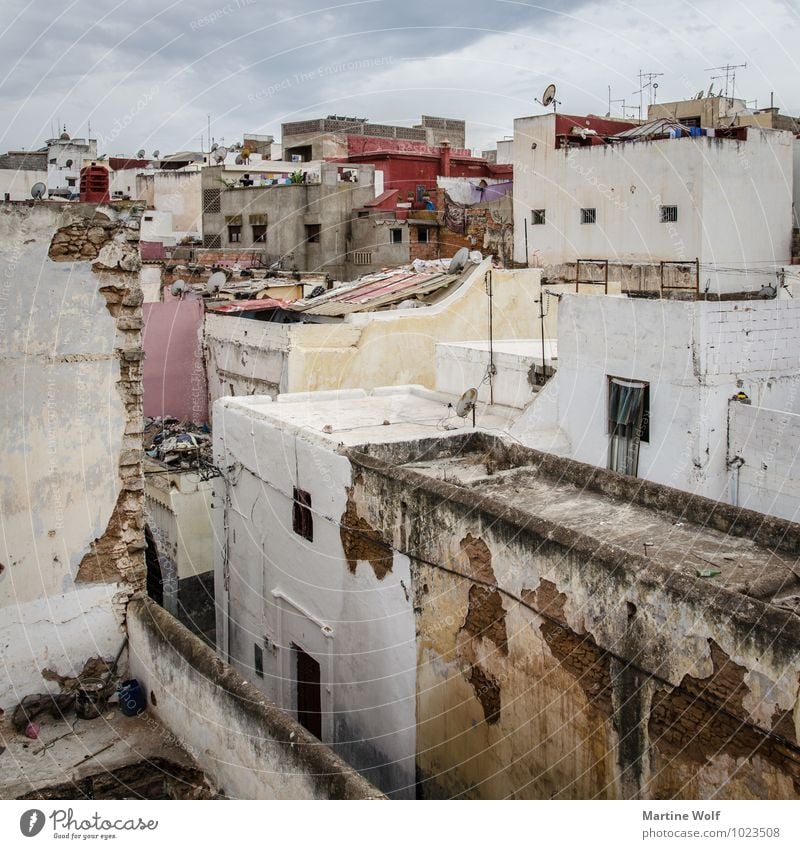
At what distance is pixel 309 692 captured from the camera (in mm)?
10820

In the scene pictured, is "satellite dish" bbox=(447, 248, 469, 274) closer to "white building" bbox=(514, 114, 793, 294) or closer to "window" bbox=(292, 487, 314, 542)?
"white building" bbox=(514, 114, 793, 294)

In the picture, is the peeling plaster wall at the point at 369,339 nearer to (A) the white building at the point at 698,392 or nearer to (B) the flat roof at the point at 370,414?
(B) the flat roof at the point at 370,414

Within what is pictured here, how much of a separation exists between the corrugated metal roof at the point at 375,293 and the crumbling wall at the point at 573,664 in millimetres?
8951

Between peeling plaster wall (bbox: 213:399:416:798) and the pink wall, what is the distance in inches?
302

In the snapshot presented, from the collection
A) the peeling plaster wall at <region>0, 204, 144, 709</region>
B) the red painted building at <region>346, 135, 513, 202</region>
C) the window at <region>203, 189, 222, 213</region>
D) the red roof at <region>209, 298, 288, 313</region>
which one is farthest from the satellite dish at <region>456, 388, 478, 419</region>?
the window at <region>203, 189, 222, 213</region>

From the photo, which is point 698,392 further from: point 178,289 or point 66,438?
point 178,289

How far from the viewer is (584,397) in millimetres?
12031

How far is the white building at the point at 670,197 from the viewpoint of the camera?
20.4m

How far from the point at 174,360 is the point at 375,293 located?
4834 mm

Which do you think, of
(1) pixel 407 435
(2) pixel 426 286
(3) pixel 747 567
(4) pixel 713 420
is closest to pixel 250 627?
(1) pixel 407 435

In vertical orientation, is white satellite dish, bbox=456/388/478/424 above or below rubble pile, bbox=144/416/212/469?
above

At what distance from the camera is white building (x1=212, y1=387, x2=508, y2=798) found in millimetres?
9008

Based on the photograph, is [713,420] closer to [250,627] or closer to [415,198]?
[250,627]

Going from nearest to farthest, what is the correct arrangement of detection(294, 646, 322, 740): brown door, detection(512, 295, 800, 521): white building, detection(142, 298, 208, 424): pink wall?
detection(512, 295, 800, 521): white building, detection(294, 646, 322, 740): brown door, detection(142, 298, 208, 424): pink wall
